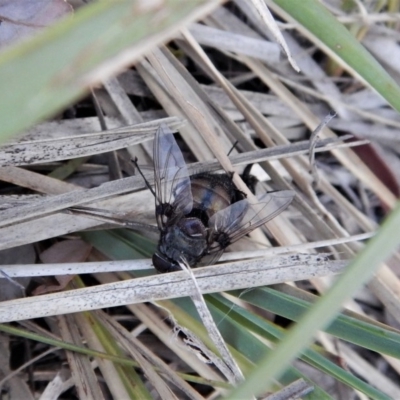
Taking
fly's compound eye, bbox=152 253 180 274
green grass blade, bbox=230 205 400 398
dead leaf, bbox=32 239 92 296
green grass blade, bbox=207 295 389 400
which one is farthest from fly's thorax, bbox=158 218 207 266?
green grass blade, bbox=230 205 400 398

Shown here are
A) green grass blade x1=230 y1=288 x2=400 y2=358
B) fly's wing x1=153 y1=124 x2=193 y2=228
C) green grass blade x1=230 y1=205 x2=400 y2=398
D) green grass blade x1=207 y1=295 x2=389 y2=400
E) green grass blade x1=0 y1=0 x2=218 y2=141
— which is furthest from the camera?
fly's wing x1=153 y1=124 x2=193 y2=228

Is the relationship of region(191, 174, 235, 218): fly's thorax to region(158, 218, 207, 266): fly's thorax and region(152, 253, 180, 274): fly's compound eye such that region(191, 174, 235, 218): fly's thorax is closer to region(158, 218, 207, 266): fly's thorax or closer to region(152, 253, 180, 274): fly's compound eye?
region(158, 218, 207, 266): fly's thorax

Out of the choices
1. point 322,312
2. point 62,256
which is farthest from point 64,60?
point 62,256

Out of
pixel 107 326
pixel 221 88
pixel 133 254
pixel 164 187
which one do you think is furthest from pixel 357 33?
pixel 107 326

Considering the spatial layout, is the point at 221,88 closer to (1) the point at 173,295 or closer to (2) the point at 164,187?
(2) the point at 164,187

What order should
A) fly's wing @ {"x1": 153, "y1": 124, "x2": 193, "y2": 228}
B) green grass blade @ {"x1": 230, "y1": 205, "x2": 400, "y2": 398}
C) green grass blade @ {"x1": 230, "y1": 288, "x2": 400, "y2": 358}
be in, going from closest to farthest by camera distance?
1. green grass blade @ {"x1": 230, "y1": 205, "x2": 400, "y2": 398}
2. green grass blade @ {"x1": 230, "y1": 288, "x2": 400, "y2": 358}
3. fly's wing @ {"x1": 153, "y1": 124, "x2": 193, "y2": 228}

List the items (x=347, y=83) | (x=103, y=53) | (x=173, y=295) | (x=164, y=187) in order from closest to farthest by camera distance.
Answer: (x=103, y=53)
(x=173, y=295)
(x=164, y=187)
(x=347, y=83)
